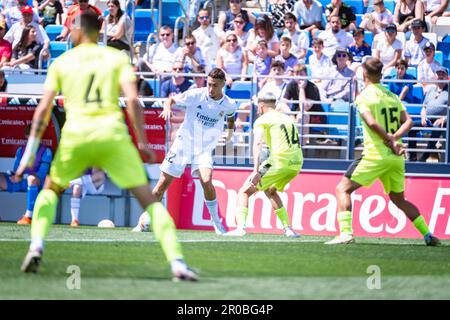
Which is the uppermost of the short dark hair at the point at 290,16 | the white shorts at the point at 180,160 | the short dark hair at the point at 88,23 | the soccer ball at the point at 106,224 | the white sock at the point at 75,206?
the short dark hair at the point at 290,16

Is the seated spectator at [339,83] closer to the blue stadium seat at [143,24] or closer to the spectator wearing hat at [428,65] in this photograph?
the spectator wearing hat at [428,65]

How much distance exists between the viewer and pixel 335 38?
838 inches

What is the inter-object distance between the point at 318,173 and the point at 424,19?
5024 millimetres

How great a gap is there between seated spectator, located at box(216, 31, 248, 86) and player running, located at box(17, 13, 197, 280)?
34.7 ft

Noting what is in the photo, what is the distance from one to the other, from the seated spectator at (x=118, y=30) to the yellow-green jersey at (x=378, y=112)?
8304 millimetres

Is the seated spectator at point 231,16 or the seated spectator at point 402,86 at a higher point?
the seated spectator at point 231,16

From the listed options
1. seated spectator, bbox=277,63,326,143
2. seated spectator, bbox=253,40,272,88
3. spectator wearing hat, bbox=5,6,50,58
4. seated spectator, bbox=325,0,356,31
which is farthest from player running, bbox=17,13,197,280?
spectator wearing hat, bbox=5,6,50,58

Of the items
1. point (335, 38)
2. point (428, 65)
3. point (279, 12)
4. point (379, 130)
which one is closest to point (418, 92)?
point (428, 65)

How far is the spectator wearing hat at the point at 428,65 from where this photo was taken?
20.0 metres

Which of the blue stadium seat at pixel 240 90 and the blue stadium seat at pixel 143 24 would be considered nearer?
the blue stadium seat at pixel 240 90

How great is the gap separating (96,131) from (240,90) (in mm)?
10569

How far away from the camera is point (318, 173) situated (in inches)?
723

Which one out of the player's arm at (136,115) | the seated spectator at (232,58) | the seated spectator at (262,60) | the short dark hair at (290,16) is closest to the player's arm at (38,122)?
the player's arm at (136,115)
